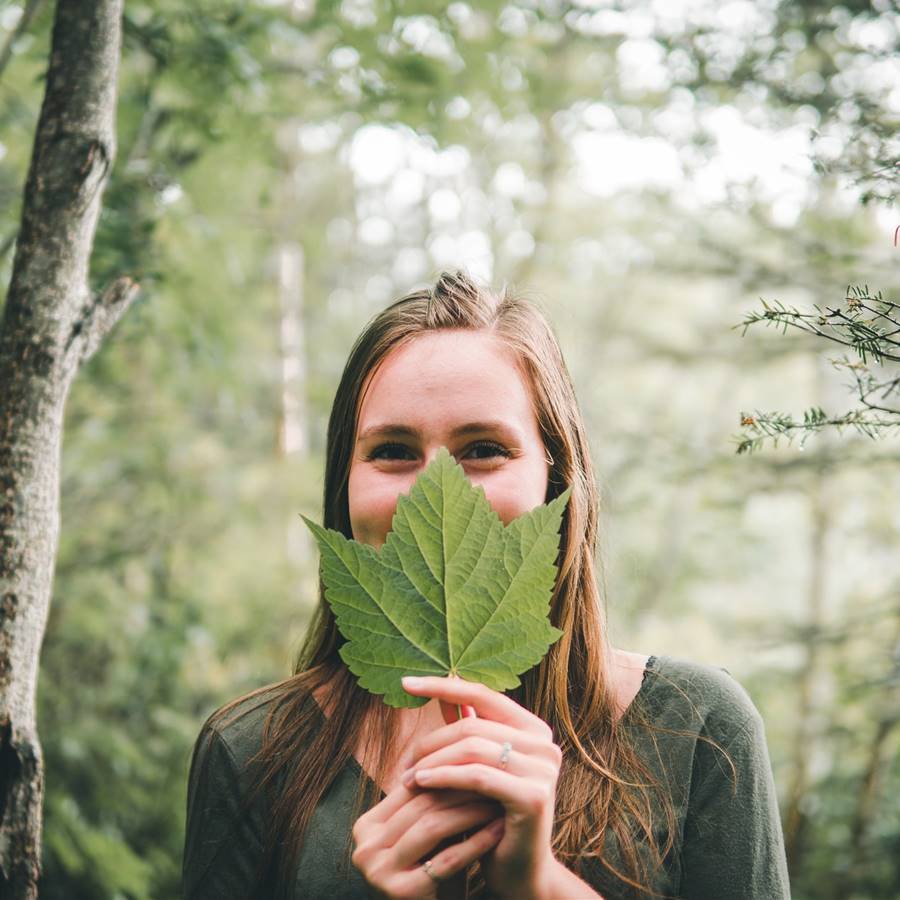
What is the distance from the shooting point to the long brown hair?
152 centimetres

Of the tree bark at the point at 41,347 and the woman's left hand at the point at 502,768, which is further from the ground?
the tree bark at the point at 41,347

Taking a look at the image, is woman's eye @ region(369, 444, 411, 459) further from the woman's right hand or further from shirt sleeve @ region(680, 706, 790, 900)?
shirt sleeve @ region(680, 706, 790, 900)

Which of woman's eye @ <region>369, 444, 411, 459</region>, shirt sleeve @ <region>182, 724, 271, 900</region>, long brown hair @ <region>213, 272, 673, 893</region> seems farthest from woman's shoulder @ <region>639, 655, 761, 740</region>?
shirt sleeve @ <region>182, 724, 271, 900</region>

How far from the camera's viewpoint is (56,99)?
1642 millimetres

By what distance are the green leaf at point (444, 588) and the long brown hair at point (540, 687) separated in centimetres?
58

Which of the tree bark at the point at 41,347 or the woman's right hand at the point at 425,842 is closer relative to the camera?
the woman's right hand at the point at 425,842

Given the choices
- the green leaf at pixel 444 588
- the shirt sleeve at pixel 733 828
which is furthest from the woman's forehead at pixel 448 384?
the shirt sleeve at pixel 733 828

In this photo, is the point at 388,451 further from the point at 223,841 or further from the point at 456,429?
the point at 223,841

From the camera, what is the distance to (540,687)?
162cm

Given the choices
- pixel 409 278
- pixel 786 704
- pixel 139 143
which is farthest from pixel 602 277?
pixel 139 143

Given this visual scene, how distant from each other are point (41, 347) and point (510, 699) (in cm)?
118

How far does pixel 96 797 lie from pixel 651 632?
7.40 metres

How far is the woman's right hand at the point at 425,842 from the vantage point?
3.33 ft

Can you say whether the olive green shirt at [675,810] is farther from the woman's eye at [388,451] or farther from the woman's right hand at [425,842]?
the woman's eye at [388,451]
